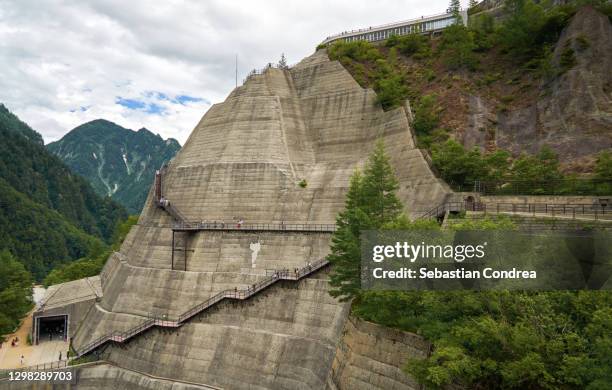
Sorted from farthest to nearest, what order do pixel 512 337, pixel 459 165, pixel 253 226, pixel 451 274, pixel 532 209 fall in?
pixel 253 226 < pixel 459 165 < pixel 532 209 < pixel 451 274 < pixel 512 337

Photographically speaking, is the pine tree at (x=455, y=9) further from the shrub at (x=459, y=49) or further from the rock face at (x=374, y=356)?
the rock face at (x=374, y=356)

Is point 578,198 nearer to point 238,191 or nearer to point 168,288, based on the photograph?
point 238,191

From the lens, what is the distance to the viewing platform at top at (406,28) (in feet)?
216

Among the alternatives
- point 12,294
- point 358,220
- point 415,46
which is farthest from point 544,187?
point 12,294

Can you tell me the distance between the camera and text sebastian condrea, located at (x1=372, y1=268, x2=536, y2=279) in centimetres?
1783

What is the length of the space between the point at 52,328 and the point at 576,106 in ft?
197

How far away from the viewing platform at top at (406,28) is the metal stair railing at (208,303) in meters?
42.1

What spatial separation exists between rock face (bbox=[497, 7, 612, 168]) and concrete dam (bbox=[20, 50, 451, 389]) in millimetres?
10521

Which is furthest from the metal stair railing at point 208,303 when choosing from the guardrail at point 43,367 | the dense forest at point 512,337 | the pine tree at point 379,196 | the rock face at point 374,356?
the dense forest at point 512,337

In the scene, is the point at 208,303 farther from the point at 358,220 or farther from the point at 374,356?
the point at 374,356

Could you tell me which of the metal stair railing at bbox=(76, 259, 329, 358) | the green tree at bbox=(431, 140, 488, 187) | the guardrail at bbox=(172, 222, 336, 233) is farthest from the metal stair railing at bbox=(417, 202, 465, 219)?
the metal stair railing at bbox=(76, 259, 329, 358)

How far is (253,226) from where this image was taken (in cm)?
4512

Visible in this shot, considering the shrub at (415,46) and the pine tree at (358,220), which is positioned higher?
the shrub at (415,46)

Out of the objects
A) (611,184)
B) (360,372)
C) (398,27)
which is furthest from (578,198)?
(398,27)
